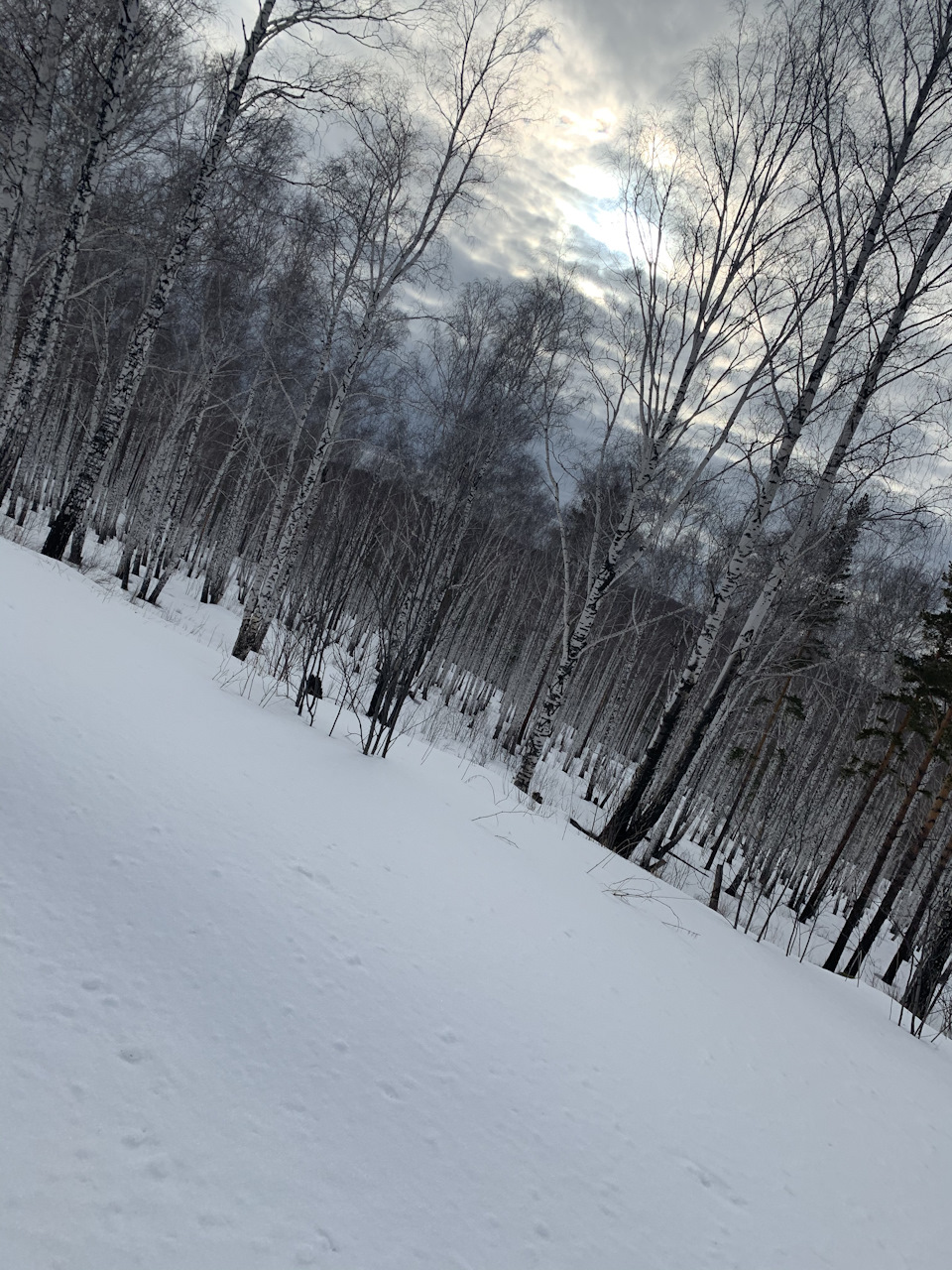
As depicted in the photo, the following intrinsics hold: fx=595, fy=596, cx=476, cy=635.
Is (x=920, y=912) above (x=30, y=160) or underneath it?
underneath

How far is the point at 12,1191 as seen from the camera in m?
1.10

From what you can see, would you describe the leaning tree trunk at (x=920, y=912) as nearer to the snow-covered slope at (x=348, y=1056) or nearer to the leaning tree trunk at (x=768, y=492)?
the leaning tree trunk at (x=768, y=492)

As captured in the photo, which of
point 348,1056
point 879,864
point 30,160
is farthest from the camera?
point 879,864

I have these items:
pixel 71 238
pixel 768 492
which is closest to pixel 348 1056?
pixel 768 492

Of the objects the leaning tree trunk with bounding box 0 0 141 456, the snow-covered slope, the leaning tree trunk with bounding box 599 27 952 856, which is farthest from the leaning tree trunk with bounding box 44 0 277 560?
the leaning tree trunk with bounding box 599 27 952 856

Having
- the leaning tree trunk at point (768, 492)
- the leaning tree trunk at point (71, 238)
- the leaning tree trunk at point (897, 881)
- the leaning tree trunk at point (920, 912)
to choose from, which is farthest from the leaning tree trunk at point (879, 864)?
the leaning tree trunk at point (71, 238)

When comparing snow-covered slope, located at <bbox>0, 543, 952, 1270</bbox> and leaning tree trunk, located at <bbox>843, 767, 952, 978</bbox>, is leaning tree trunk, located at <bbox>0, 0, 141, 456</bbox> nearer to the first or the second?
snow-covered slope, located at <bbox>0, 543, 952, 1270</bbox>

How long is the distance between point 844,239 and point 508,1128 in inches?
360

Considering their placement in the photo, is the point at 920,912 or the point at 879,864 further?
the point at 879,864

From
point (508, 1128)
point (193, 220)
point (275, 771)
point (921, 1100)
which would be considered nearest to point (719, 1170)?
point (508, 1128)

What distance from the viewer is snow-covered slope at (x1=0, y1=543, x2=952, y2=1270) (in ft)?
4.21

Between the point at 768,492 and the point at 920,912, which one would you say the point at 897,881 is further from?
the point at 768,492

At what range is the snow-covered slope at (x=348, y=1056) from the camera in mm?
1284

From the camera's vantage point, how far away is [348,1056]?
1.75 metres
